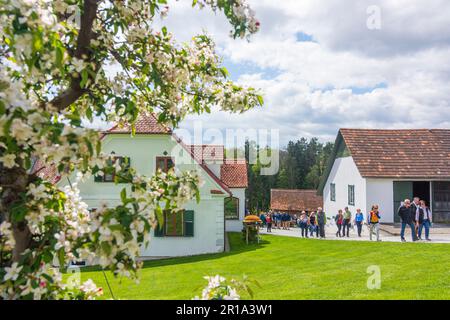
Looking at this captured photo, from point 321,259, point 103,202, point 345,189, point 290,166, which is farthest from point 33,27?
point 290,166

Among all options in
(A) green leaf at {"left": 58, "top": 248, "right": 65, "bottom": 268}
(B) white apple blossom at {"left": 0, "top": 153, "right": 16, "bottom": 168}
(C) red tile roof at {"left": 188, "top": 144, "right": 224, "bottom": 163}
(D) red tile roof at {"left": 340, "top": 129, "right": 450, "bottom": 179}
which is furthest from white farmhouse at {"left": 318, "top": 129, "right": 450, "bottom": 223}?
(B) white apple blossom at {"left": 0, "top": 153, "right": 16, "bottom": 168}

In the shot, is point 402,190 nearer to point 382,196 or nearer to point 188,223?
point 382,196

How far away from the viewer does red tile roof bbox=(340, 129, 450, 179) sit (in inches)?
963

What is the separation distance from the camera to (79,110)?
3.95m

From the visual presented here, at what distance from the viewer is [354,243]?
60.5ft

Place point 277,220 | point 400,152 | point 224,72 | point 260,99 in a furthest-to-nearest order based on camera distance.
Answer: point 277,220
point 400,152
point 224,72
point 260,99

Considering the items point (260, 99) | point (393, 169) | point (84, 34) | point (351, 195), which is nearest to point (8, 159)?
point (84, 34)

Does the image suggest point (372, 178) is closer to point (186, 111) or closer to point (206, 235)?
point (206, 235)

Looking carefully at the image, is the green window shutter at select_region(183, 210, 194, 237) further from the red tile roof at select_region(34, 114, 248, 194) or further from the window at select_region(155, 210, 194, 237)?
the red tile roof at select_region(34, 114, 248, 194)

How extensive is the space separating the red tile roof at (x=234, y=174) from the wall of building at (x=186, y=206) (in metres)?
13.3

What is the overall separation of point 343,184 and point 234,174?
1041 centimetres

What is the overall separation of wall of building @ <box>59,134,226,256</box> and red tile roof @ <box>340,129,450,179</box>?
9196mm

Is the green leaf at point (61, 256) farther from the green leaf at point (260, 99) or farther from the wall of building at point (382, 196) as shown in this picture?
the wall of building at point (382, 196)

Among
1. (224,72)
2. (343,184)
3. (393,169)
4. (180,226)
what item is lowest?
(180,226)
